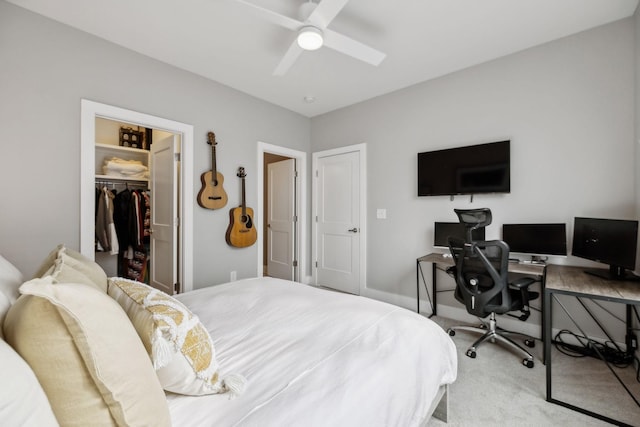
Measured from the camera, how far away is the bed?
0.63m

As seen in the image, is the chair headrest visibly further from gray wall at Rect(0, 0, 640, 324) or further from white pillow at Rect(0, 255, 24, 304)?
white pillow at Rect(0, 255, 24, 304)

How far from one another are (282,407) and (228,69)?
120 inches

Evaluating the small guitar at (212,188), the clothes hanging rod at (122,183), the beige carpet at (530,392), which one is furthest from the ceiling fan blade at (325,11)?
the clothes hanging rod at (122,183)

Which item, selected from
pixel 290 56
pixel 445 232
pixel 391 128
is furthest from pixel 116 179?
pixel 445 232

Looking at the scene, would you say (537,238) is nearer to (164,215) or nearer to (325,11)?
(325,11)

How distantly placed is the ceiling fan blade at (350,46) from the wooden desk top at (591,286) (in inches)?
77.8

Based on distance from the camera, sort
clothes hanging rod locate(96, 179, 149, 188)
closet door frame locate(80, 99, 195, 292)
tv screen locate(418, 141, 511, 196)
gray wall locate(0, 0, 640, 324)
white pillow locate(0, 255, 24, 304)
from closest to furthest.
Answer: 1. white pillow locate(0, 255, 24, 304)
2. gray wall locate(0, 0, 640, 324)
3. closet door frame locate(80, 99, 195, 292)
4. tv screen locate(418, 141, 511, 196)
5. clothes hanging rod locate(96, 179, 149, 188)

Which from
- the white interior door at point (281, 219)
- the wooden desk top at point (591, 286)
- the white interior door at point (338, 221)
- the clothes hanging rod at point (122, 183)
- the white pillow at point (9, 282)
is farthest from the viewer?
the white interior door at point (281, 219)

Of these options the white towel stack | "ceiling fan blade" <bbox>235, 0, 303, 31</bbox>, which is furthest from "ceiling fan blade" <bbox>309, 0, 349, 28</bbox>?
the white towel stack

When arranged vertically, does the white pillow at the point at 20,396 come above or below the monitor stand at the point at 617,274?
above

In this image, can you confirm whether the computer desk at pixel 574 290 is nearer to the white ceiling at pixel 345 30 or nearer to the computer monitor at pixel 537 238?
the computer monitor at pixel 537 238

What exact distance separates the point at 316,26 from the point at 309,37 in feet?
0.26

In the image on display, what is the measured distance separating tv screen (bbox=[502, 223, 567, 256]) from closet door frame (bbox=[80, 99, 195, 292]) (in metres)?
3.13

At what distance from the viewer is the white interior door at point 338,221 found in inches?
150
